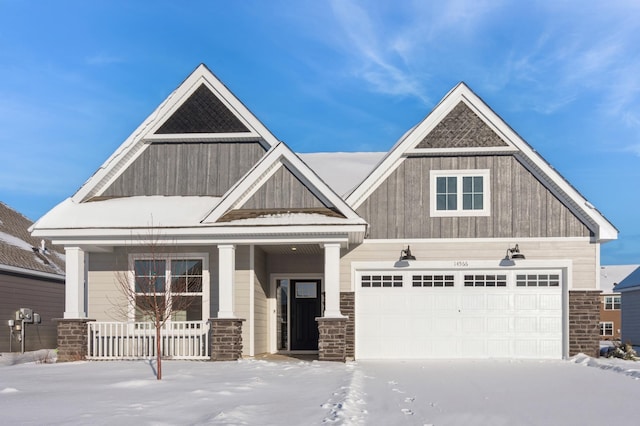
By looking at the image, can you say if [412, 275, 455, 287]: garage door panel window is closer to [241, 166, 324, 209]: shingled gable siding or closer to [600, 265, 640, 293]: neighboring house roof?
[241, 166, 324, 209]: shingled gable siding

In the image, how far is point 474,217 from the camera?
16.1m

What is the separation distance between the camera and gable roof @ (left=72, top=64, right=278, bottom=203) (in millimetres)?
16469

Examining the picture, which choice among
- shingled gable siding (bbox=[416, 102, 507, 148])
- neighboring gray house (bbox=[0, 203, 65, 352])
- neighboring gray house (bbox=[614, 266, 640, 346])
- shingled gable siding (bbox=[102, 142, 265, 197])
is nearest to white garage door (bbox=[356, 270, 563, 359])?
shingled gable siding (bbox=[416, 102, 507, 148])

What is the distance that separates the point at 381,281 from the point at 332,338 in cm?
235

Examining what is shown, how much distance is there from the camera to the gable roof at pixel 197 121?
54.0 ft

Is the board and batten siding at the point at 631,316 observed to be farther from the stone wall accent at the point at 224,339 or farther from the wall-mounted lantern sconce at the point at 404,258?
the stone wall accent at the point at 224,339

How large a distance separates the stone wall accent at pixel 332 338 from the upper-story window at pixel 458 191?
3.72m

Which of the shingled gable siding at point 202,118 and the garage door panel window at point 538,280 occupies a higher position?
the shingled gable siding at point 202,118

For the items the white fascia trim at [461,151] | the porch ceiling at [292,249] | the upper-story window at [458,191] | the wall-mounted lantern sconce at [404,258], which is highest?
the white fascia trim at [461,151]

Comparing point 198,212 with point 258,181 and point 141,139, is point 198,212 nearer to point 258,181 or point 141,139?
point 258,181

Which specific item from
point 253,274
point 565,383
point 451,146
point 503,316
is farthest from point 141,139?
point 565,383

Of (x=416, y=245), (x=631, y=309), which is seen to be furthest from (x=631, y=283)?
(x=416, y=245)

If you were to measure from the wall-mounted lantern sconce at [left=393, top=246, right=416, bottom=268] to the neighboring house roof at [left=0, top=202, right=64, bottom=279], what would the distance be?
1170 centimetres

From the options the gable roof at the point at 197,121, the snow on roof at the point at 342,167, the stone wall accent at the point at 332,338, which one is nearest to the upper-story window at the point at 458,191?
the snow on roof at the point at 342,167
